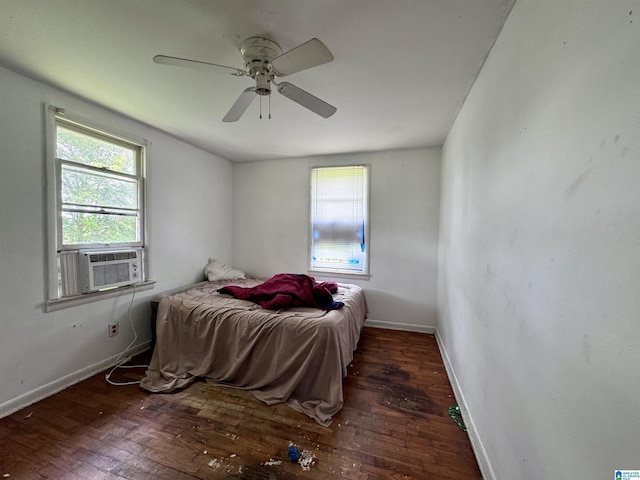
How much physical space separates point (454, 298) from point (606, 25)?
6.69 feet

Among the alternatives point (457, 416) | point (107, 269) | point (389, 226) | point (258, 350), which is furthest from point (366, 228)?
point (107, 269)

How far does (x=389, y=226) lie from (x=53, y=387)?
3734 millimetres

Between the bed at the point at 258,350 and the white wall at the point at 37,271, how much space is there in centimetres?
52

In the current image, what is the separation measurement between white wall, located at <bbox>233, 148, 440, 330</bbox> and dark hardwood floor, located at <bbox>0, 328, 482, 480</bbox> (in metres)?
1.30

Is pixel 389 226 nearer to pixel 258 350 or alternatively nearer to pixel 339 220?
pixel 339 220

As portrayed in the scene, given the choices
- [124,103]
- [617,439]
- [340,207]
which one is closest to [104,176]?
[124,103]

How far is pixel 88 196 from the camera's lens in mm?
2262

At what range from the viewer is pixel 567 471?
2.45 ft

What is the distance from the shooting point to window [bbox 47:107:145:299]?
204 centimetres

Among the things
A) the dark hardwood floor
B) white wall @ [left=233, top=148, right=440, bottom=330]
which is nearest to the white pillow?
white wall @ [left=233, top=148, right=440, bottom=330]

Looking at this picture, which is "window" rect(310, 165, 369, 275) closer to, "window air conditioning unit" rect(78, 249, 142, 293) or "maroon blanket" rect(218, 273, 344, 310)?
"maroon blanket" rect(218, 273, 344, 310)

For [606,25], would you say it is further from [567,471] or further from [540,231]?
[567,471]

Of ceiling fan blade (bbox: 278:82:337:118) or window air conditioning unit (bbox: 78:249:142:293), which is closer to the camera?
ceiling fan blade (bbox: 278:82:337:118)

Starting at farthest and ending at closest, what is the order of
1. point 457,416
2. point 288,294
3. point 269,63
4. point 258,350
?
point 288,294
point 258,350
point 457,416
point 269,63
